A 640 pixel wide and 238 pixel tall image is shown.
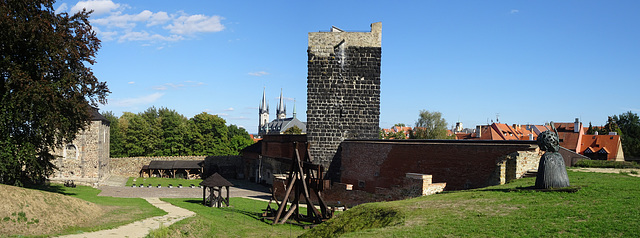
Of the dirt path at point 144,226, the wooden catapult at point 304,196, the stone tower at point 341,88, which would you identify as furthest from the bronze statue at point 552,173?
the stone tower at point 341,88

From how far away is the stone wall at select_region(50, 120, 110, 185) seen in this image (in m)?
36.5

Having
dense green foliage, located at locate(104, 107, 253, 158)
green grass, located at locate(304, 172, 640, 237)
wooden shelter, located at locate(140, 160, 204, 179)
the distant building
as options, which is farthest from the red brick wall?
the distant building

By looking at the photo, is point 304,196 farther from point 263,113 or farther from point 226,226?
point 263,113

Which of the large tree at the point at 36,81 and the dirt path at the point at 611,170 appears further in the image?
the large tree at the point at 36,81

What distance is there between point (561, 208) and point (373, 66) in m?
16.4

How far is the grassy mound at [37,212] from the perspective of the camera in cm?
1446

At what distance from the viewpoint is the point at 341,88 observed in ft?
83.9

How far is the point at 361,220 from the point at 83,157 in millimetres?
31372

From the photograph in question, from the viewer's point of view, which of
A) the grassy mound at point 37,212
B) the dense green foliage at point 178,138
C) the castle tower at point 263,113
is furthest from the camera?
the castle tower at point 263,113

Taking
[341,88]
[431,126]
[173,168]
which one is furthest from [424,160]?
[431,126]

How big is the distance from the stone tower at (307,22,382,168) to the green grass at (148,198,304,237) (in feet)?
18.6

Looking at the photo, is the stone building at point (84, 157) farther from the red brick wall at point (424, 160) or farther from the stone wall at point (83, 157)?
the red brick wall at point (424, 160)

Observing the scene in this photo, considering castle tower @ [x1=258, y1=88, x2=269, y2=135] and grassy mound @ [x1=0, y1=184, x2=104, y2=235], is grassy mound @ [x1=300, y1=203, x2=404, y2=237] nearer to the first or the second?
grassy mound @ [x1=0, y1=184, x2=104, y2=235]

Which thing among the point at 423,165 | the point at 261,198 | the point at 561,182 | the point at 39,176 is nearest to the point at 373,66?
the point at 423,165
